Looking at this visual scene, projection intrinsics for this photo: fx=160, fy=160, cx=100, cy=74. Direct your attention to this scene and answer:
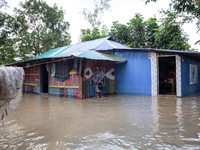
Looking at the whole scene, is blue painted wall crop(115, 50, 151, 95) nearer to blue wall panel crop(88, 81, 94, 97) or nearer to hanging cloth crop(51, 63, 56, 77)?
blue wall panel crop(88, 81, 94, 97)

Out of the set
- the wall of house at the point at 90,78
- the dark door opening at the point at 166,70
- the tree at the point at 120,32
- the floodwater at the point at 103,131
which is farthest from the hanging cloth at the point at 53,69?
the tree at the point at 120,32

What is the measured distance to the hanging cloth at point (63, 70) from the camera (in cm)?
860

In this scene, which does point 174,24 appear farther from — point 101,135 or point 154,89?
point 101,135

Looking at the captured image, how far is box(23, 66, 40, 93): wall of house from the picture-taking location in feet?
36.6

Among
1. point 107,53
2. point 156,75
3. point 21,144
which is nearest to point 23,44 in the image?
point 107,53

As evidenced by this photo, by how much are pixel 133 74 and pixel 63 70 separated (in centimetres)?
407

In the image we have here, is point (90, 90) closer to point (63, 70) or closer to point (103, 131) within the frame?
point (63, 70)

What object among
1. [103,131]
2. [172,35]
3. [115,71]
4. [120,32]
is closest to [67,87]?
[115,71]

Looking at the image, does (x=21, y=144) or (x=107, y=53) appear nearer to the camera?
(x=21, y=144)

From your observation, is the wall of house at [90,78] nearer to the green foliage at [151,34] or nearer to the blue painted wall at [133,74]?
the blue painted wall at [133,74]

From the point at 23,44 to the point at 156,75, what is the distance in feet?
49.9

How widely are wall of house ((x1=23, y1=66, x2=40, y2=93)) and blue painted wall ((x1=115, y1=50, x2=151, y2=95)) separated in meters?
5.48

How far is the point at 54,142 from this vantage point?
307cm

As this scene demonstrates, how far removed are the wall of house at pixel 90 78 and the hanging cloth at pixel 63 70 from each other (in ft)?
3.03
